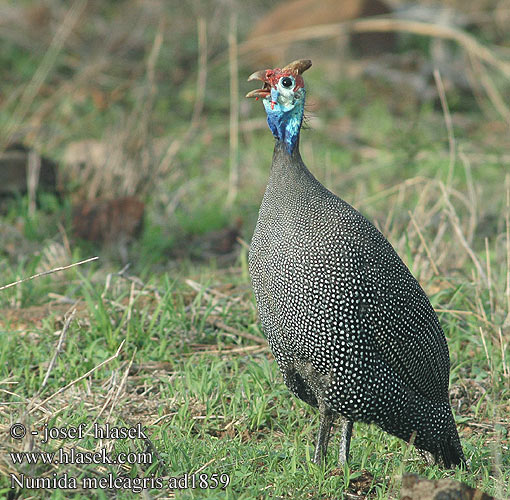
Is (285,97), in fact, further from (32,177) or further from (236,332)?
(32,177)

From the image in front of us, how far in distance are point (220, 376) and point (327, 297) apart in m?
0.97

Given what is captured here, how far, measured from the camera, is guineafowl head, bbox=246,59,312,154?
9.43 feet

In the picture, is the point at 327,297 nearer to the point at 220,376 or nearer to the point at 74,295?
the point at 220,376

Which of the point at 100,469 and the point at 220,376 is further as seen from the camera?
the point at 220,376

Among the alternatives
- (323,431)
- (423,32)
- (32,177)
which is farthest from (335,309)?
(423,32)

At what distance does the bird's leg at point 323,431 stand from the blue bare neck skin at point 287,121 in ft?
3.15

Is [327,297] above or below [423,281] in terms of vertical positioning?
above

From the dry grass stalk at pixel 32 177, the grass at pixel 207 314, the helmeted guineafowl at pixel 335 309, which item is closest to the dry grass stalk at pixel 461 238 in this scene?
the grass at pixel 207 314

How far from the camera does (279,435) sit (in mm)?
3332

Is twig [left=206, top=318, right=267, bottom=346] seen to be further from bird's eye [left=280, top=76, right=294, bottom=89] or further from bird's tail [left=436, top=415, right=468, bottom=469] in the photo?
bird's eye [left=280, top=76, right=294, bottom=89]

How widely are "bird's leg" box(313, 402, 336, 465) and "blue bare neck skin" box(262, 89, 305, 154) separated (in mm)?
959

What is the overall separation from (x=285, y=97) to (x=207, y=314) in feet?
4.59

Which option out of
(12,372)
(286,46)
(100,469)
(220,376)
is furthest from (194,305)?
(286,46)

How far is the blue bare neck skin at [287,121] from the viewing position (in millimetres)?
2916
